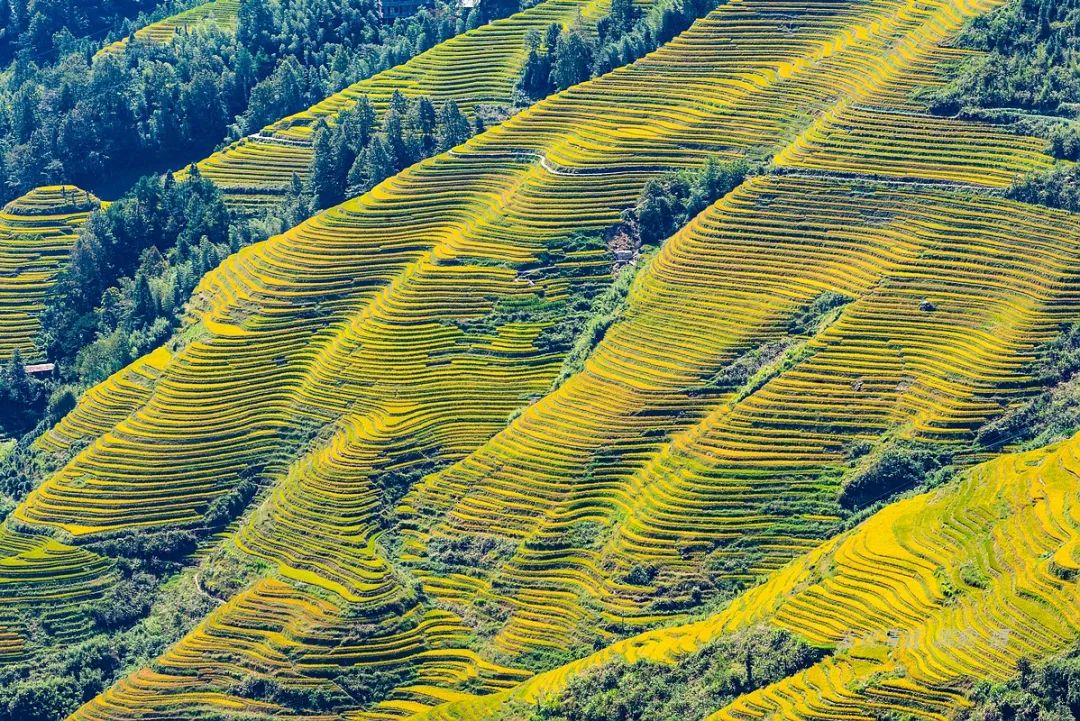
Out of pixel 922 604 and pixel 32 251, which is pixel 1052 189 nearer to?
pixel 922 604

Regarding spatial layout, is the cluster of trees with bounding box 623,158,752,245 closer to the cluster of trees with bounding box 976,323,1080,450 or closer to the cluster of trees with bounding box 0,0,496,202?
the cluster of trees with bounding box 976,323,1080,450

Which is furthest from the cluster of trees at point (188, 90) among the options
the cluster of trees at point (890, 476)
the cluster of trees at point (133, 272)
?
the cluster of trees at point (890, 476)

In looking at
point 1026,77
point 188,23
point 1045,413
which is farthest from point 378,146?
point 1045,413

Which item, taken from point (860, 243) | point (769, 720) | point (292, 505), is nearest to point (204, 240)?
point (292, 505)

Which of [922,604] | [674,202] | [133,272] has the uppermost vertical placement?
[674,202]

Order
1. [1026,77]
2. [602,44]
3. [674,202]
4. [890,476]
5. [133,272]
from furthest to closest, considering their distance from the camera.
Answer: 1. [602,44]
2. [133,272]
3. [674,202]
4. [1026,77]
5. [890,476]

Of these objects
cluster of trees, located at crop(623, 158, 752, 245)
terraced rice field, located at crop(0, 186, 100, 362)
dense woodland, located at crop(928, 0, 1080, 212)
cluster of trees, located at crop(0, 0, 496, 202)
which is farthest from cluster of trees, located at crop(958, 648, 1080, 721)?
cluster of trees, located at crop(0, 0, 496, 202)

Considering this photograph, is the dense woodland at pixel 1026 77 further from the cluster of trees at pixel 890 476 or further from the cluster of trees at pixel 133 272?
the cluster of trees at pixel 133 272
